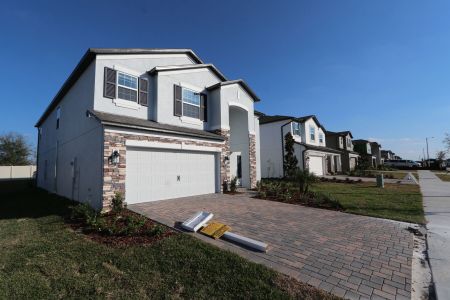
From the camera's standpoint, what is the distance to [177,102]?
13.7 metres

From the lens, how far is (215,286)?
4.07 meters

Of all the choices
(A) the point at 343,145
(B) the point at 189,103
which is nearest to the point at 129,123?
(B) the point at 189,103

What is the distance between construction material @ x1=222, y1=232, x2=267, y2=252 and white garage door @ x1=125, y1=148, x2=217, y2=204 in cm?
548

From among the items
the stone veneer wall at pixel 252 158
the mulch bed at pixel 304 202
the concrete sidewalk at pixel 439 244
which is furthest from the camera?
the stone veneer wall at pixel 252 158

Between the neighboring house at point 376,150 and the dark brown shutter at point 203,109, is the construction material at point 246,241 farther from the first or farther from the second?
the neighboring house at point 376,150

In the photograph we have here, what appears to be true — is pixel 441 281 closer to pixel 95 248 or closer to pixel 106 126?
pixel 95 248

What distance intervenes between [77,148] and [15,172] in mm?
37664

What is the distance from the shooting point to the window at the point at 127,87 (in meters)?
11.8

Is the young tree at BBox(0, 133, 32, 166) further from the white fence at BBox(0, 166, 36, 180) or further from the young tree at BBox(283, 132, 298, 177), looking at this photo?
the young tree at BBox(283, 132, 298, 177)

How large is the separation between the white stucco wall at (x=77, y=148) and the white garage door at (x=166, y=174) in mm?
1321

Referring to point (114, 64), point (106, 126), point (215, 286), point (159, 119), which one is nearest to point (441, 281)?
point (215, 286)

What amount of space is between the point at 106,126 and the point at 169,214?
13.3 ft

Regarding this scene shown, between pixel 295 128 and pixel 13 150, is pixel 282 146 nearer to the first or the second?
pixel 295 128

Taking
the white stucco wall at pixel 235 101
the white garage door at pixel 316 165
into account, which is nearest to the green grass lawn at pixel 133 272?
the white stucco wall at pixel 235 101
